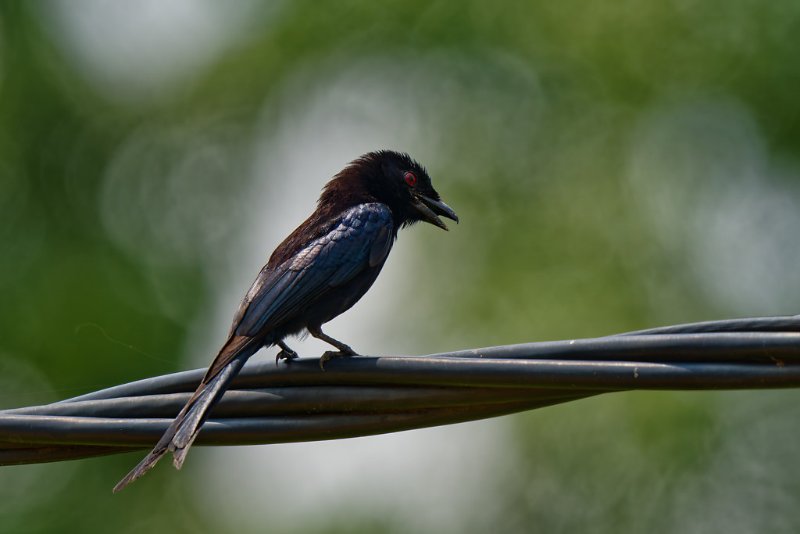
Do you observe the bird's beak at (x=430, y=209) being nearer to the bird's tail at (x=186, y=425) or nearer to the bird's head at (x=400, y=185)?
the bird's head at (x=400, y=185)

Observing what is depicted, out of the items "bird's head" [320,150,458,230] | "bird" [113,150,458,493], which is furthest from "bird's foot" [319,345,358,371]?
"bird's head" [320,150,458,230]

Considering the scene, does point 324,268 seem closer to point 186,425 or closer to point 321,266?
point 321,266

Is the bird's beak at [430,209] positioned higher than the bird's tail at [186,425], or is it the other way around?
the bird's beak at [430,209]

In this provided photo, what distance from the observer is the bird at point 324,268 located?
3771 mm

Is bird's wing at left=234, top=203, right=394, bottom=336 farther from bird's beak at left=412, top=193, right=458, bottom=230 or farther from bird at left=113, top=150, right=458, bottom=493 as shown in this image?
bird's beak at left=412, top=193, right=458, bottom=230

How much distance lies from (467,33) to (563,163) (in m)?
3.91

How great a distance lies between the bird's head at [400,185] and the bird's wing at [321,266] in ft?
1.86

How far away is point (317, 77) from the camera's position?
2192cm

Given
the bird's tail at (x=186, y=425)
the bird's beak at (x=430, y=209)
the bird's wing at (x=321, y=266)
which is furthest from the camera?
the bird's beak at (x=430, y=209)

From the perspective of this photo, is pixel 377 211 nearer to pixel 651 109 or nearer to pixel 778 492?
pixel 778 492

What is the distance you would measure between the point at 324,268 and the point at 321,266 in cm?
2

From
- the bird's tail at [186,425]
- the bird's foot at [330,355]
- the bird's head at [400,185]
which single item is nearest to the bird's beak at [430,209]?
the bird's head at [400,185]

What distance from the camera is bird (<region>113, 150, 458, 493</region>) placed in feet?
12.4

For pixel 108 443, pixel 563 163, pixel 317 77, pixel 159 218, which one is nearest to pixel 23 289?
pixel 159 218
